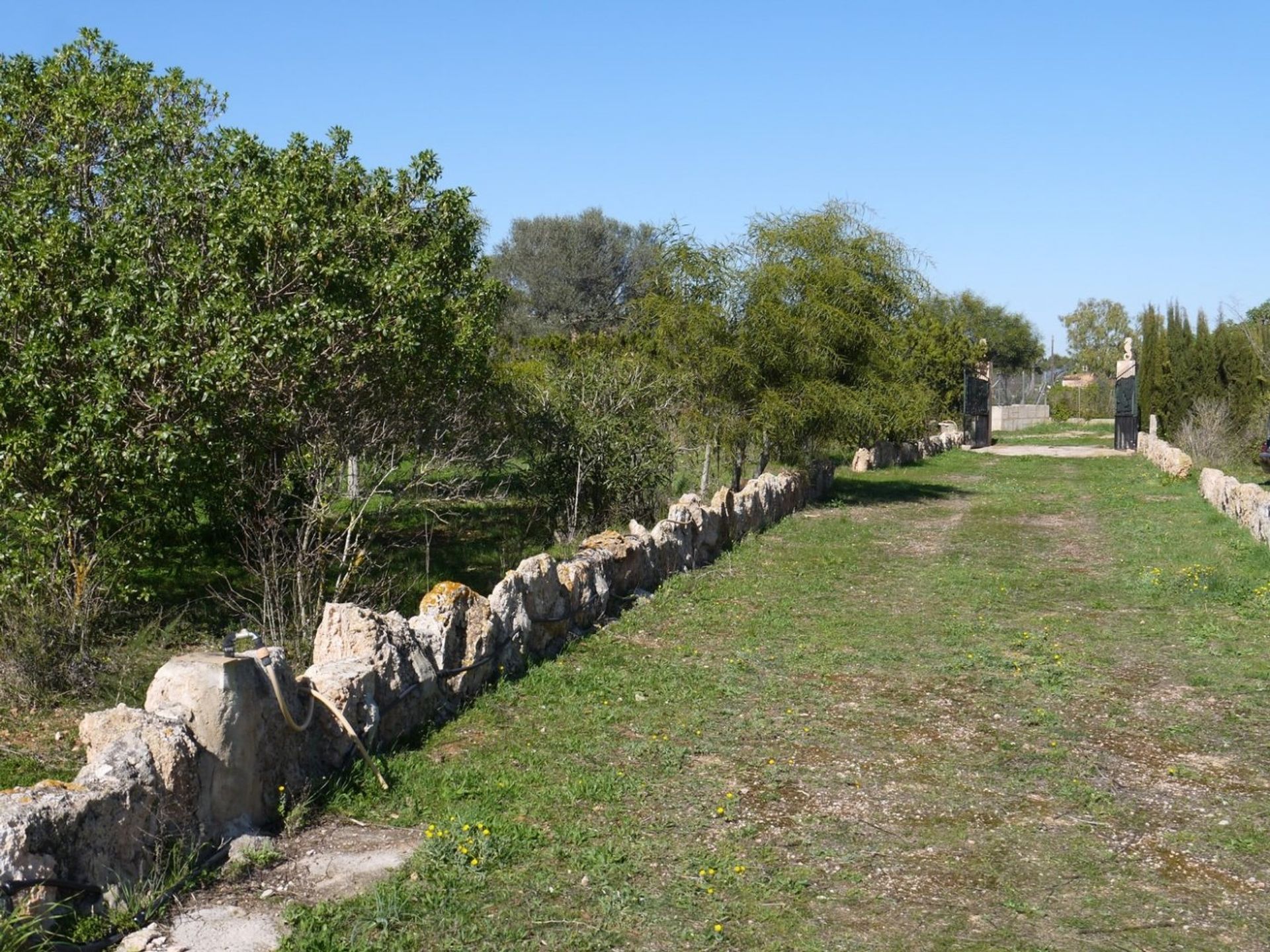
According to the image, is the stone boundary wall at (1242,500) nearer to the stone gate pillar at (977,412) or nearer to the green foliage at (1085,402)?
the stone gate pillar at (977,412)

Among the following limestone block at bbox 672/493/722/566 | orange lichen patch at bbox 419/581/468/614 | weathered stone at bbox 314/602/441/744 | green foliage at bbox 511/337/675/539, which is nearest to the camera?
weathered stone at bbox 314/602/441/744

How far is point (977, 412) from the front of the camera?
42188mm

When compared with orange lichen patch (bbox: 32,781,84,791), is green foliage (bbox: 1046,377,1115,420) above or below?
above

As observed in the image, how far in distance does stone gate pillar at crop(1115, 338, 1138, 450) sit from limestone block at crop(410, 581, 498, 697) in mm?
31080

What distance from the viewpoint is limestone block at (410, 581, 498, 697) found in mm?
8430

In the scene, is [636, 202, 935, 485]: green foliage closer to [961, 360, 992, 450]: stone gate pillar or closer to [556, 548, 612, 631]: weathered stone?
[556, 548, 612, 631]: weathered stone

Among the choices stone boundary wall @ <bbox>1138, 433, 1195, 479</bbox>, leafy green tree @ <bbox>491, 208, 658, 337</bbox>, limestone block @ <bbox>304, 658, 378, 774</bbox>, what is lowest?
limestone block @ <bbox>304, 658, 378, 774</bbox>

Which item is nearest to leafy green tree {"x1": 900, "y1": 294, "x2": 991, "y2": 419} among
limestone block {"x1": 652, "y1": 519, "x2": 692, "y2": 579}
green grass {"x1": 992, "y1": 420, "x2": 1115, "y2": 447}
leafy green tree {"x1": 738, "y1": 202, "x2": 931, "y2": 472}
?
green grass {"x1": 992, "y1": 420, "x2": 1115, "y2": 447}

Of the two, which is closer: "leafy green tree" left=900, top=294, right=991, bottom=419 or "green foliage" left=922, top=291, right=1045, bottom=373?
"leafy green tree" left=900, top=294, right=991, bottom=419

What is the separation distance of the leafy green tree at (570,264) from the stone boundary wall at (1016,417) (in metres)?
16.3

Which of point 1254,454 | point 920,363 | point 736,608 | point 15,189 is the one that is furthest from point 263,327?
point 920,363

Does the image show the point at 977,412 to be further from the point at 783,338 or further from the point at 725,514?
the point at 725,514

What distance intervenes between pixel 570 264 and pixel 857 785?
2033 inches

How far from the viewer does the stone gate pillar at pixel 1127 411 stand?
36688 millimetres
